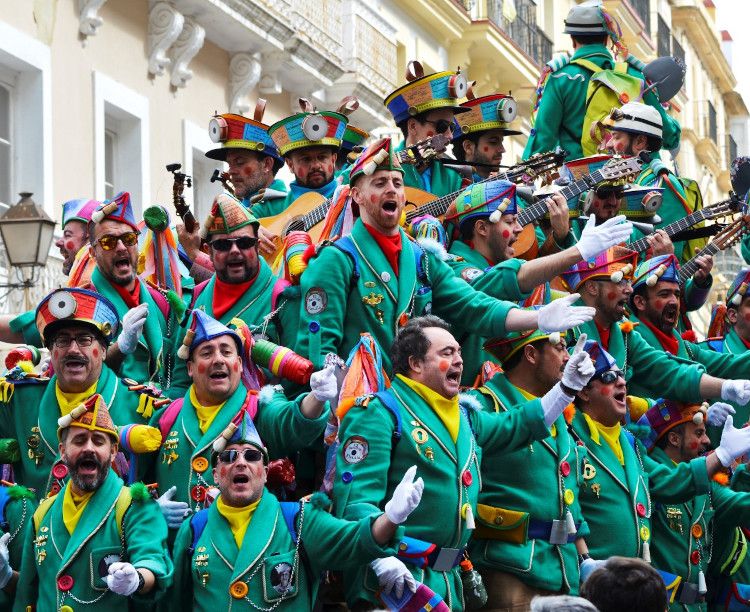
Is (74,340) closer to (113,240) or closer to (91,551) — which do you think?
(113,240)

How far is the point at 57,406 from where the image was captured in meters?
10.5

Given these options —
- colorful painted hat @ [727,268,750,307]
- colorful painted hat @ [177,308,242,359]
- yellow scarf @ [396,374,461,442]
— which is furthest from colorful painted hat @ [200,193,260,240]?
colorful painted hat @ [727,268,750,307]

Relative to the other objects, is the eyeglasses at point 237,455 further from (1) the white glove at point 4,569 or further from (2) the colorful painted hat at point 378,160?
(2) the colorful painted hat at point 378,160

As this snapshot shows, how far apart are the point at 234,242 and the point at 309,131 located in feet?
6.52

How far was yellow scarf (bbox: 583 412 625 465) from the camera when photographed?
Result: 36.5 feet

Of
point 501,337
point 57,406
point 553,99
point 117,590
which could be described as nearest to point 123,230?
point 57,406

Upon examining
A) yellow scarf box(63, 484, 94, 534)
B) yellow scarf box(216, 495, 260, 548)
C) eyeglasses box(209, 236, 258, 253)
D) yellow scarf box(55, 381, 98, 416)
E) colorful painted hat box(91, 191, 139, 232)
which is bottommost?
yellow scarf box(216, 495, 260, 548)

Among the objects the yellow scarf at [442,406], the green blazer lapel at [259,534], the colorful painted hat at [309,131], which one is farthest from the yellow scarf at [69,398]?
the colorful painted hat at [309,131]

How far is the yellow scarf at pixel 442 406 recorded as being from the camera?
983 cm

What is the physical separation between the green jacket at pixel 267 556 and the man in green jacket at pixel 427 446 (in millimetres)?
143

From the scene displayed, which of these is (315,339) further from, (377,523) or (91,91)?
(91,91)

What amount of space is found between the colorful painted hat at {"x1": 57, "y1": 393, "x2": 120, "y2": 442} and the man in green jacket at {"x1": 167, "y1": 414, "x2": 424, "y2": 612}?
A: 1.69ft

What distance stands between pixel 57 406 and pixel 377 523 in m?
2.10

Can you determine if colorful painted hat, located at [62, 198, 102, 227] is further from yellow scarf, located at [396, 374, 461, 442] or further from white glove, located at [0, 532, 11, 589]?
yellow scarf, located at [396, 374, 461, 442]
